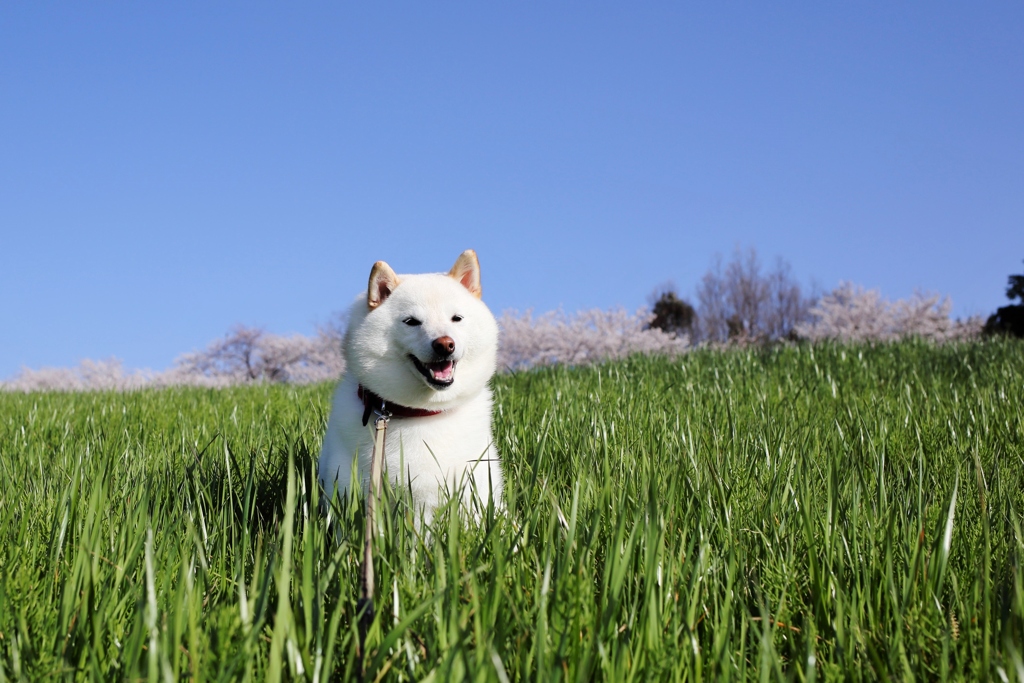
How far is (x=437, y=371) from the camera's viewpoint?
256cm

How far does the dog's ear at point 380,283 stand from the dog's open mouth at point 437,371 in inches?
10.2

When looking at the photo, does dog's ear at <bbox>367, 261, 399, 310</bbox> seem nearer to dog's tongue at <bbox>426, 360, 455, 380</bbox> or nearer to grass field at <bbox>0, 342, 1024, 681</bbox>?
dog's tongue at <bbox>426, 360, 455, 380</bbox>

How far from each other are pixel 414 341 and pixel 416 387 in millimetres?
188

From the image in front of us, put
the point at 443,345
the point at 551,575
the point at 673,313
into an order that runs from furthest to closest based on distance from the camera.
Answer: the point at 673,313 < the point at 443,345 < the point at 551,575

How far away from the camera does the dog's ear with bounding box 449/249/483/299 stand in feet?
9.12

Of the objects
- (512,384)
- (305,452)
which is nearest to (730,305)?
(512,384)

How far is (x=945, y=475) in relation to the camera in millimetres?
3311

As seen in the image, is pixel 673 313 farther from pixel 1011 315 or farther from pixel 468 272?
pixel 468 272

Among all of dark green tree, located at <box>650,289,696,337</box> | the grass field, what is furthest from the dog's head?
dark green tree, located at <box>650,289,696,337</box>

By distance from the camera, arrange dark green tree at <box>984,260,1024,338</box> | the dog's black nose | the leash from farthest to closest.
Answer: dark green tree at <box>984,260,1024,338</box>
the dog's black nose
the leash

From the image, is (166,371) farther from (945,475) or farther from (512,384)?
(945,475)

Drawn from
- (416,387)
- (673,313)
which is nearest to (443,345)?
(416,387)

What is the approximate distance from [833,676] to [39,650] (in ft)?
5.72

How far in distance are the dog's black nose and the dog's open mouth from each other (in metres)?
0.08
